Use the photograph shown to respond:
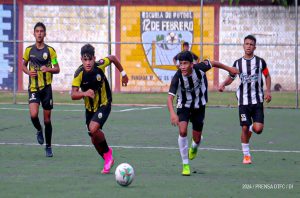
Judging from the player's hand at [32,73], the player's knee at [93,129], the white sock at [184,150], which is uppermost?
the player's hand at [32,73]

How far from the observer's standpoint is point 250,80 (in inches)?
520

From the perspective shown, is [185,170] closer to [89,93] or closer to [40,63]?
[89,93]

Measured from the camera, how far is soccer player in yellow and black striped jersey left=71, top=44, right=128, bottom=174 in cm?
1144

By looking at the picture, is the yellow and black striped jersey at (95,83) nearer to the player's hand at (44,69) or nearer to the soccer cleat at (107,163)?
the soccer cleat at (107,163)

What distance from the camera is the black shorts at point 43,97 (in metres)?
13.6

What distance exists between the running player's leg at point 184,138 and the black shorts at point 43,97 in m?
2.74

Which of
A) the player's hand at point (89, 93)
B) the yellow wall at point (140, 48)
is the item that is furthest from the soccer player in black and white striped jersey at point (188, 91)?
the yellow wall at point (140, 48)

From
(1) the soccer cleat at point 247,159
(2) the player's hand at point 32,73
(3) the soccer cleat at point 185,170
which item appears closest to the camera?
(3) the soccer cleat at point 185,170

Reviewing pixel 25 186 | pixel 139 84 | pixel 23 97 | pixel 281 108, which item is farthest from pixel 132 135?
pixel 139 84

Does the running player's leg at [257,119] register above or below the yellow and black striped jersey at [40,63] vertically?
below

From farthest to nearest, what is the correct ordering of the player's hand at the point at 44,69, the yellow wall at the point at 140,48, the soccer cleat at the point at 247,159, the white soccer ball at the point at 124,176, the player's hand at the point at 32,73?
the yellow wall at the point at 140,48 → the player's hand at the point at 32,73 → the player's hand at the point at 44,69 → the soccer cleat at the point at 247,159 → the white soccer ball at the point at 124,176

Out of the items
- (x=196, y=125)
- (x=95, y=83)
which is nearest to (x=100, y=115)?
(x=95, y=83)

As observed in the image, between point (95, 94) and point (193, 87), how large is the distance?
4.51ft

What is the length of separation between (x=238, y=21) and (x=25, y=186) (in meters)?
24.0
